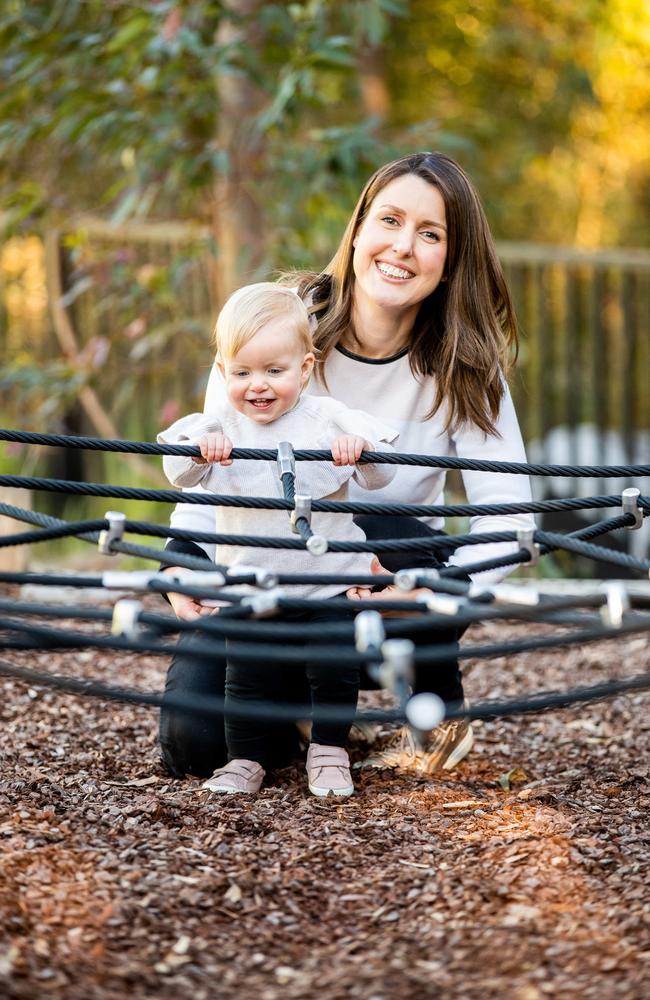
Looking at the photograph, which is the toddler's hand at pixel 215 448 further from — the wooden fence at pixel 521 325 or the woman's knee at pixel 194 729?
the wooden fence at pixel 521 325

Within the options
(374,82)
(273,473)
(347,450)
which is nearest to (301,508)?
(347,450)

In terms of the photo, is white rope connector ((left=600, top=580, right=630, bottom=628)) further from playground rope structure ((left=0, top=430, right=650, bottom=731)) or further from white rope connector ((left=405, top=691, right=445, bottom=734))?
white rope connector ((left=405, top=691, right=445, bottom=734))

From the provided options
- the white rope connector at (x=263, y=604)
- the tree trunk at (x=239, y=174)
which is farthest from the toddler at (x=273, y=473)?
the tree trunk at (x=239, y=174)

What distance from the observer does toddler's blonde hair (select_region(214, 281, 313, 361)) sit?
202 cm

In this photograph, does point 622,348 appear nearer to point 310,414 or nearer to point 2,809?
point 310,414

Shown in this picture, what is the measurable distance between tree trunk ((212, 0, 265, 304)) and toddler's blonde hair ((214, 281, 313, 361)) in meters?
1.93

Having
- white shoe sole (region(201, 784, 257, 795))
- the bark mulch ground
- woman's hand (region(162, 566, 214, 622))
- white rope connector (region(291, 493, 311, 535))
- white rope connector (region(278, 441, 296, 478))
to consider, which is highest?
white rope connector (region(278, 441, 296, 478))

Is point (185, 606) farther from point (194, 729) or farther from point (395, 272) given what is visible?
point (395, 272)

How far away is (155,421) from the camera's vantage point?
542 cm

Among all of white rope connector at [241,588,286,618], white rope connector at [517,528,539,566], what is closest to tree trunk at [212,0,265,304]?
white rope connector at [517,528,539,566]

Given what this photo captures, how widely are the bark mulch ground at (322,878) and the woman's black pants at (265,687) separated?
0.19 feet

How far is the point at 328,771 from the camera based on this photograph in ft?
6.81

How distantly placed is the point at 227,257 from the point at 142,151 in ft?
1.55

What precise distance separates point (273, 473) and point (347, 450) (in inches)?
10.6
